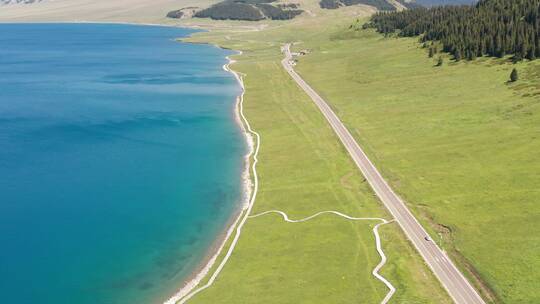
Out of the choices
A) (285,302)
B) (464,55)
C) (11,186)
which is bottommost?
(285,302)

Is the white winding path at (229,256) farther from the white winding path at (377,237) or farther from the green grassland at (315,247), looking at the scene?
the green grassland at (315,247)

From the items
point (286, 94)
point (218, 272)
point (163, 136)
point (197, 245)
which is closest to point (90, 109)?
point (163, 136)

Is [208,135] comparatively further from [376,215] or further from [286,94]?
[376,215]

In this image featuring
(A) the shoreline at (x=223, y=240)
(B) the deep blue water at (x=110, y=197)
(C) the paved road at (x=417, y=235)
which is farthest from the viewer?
(B) the deep blue water at (x=110, y=197)

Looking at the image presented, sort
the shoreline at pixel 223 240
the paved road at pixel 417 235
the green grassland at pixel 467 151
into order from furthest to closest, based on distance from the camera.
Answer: the green grassland at pixel 467 151 → the shoreline at pixel 223 240 → the paved road at pixel 417 235

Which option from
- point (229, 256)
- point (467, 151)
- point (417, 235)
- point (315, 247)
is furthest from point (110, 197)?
point (467, 151)

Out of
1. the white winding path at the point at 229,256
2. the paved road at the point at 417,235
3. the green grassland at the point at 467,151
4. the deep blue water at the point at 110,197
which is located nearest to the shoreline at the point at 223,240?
the white winding path at the point at 229,256
